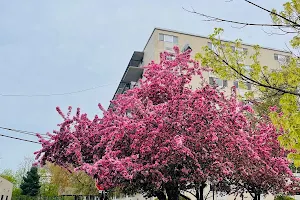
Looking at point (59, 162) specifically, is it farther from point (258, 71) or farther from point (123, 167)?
Result: point (258, 71)

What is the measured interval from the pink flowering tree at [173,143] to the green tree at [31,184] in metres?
35.8

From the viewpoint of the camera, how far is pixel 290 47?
244 inches

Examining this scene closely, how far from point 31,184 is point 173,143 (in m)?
41.7

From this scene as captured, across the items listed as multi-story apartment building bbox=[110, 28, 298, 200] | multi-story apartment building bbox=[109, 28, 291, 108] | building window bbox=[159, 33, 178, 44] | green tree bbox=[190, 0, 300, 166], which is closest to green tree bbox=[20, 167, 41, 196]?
multi-story apartment building bbox=[110, 28, 298, 200]

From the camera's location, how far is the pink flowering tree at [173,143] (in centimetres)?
1052

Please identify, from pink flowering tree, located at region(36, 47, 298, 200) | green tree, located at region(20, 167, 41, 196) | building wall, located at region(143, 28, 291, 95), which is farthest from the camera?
green tree, located at region(20, 167, 41, 196)

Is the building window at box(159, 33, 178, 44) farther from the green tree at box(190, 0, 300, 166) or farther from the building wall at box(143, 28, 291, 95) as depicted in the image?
the green tree at box(190, 0, 300, 166)

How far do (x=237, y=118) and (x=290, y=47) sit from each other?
557cm

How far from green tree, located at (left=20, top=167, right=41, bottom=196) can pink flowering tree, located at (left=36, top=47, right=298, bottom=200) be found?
35.8m

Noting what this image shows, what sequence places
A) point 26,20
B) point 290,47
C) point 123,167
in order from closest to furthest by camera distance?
1. point 290,47
2. point 123,167
3. point 26,20

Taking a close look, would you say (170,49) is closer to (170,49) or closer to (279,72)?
(170,49)

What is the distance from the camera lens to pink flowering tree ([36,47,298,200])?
414 inches

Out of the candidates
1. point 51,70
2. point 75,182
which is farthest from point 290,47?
point 75,182

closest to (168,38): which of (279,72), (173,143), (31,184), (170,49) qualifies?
(170,49)
